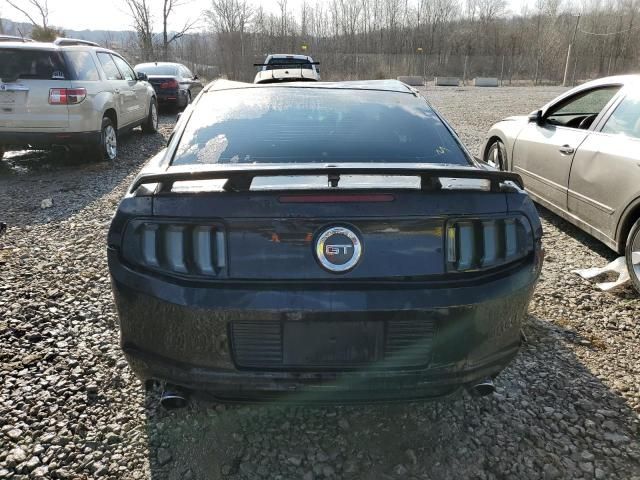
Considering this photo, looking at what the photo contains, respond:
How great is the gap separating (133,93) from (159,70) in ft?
18.9

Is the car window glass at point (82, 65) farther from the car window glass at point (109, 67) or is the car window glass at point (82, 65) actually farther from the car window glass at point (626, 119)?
the car window glass at point (626, 119)

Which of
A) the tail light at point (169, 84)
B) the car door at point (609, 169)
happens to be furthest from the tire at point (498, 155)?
the tail light at point (169, 84)

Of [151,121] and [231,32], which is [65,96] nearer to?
[151,121]

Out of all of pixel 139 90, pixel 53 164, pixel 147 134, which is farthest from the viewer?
pixel 147 134

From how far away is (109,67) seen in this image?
8.64 meters

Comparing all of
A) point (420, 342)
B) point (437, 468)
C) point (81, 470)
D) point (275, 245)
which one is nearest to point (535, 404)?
point (437, 468)

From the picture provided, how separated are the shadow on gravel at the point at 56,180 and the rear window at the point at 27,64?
1.40 m

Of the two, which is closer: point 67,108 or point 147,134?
point 67,108

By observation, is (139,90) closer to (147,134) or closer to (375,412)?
(147,134)

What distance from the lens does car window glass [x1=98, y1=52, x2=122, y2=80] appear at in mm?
8414

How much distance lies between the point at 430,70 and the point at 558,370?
50.7 metres

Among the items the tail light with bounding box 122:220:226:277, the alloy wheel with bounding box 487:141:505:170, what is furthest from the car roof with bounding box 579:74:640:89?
the tail light with bounding box 122:220:226:277

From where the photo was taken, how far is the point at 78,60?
24.6 ft

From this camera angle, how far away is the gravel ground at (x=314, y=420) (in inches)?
86.8
